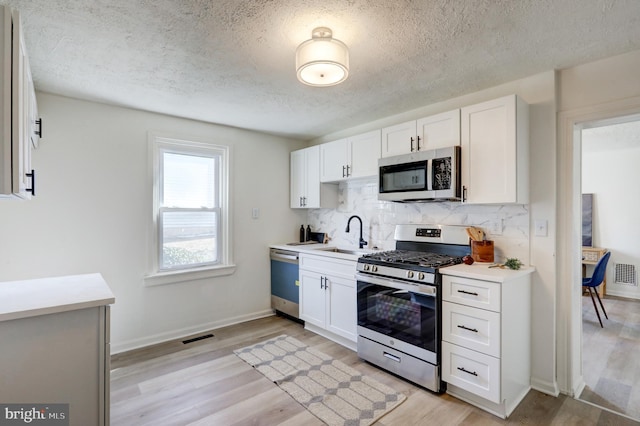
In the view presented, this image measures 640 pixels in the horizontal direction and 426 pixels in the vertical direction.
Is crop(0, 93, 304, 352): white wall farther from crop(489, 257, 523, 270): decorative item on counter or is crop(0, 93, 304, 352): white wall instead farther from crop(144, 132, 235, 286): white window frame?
crop(489, 257, 523, 270): decorative item on counter

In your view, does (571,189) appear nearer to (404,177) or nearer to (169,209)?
(404,177)

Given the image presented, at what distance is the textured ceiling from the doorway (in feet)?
2.57

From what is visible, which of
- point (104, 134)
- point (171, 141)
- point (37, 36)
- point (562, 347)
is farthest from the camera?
point (171, 141)

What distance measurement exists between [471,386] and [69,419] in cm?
230

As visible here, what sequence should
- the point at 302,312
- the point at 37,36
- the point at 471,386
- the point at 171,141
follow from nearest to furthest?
the point at 37,36
the point at 471,386
the point at 171,141
the point at 302,312

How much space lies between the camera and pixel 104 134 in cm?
300

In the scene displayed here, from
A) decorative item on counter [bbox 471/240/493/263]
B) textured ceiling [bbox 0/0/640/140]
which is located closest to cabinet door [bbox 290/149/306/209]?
textured ceiling [bbox 0/0/640/140]

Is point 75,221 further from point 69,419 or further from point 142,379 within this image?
point 69,419

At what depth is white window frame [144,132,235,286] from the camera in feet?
10.7

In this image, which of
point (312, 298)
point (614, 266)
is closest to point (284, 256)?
point (312, 298)

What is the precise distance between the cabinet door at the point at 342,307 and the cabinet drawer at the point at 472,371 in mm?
902

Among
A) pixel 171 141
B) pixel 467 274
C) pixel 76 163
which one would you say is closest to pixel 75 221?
pixel 76 163

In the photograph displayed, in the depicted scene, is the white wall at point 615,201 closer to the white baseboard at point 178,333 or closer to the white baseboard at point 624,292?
the white baseboard at point 624,292

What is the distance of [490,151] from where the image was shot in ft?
7.84
